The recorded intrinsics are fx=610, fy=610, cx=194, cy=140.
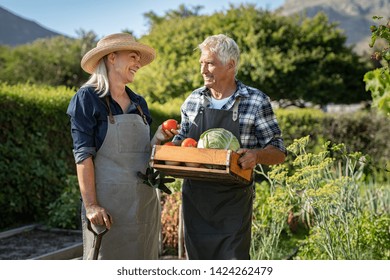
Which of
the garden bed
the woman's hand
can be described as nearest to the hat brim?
the woman's hand

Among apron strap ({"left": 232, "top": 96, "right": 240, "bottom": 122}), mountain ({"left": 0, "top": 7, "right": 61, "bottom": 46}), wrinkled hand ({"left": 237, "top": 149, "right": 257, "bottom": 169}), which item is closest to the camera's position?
wrinkled hand ({"left": 237, "top": 149, "right": 257, "bottom": 169})

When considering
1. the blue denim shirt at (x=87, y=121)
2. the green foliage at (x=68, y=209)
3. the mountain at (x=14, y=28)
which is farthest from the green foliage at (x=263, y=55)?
the mountain at (x=14, y=28)

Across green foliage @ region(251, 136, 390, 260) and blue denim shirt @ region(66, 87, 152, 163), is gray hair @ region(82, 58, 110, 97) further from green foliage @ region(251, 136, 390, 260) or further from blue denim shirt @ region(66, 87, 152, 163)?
green foliage @ region(251, 136, 390, 260)

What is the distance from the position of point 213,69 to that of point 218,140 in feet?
1.39

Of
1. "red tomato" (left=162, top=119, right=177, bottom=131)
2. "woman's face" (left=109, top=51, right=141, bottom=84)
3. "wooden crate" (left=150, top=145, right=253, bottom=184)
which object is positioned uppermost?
"woman's face" (left=109, top=51, right=141, bottom=84)

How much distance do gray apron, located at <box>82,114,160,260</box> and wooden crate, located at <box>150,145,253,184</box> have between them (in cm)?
15

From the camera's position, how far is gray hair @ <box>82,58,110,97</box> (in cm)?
297

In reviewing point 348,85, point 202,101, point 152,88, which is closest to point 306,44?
point 348,85

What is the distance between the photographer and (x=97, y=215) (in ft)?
9.31

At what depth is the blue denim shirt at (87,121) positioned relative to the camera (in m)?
2.87

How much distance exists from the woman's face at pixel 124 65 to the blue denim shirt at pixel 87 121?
12 cm

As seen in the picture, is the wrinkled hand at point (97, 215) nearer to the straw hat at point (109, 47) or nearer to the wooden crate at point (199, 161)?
the wooden crate at point (199, 161)
